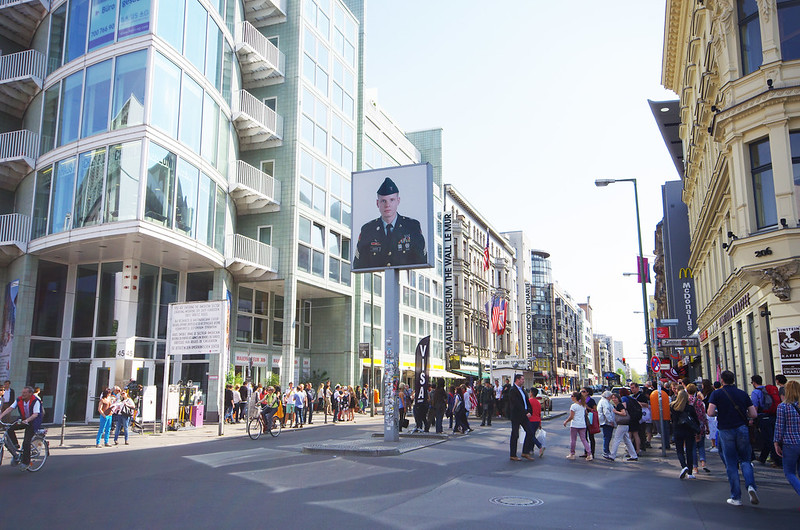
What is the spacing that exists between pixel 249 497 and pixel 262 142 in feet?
89.0

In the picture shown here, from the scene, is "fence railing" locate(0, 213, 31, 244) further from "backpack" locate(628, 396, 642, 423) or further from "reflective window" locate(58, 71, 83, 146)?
"backpack" locate(628, 396, 642, 423)

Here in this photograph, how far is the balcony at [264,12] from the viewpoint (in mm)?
33875

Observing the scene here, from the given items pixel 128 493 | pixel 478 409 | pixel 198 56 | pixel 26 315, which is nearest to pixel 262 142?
pixel 198 56

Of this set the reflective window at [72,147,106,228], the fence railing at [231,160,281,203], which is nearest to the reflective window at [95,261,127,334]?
the reflective window at [72,147,106,228]

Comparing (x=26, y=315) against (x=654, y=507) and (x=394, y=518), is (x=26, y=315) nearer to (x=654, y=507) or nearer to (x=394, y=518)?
(x=394, y=518)

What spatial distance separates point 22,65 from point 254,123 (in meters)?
10.3

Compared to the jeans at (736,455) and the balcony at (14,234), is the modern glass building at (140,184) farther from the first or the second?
the jeans at (736,455)

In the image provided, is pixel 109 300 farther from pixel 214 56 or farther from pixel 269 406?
pixel 214 56

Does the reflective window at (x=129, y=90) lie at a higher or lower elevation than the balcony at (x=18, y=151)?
higher

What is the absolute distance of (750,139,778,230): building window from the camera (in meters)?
17.0

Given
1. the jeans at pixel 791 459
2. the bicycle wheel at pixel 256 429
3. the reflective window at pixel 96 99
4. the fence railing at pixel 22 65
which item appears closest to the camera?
the jeans at pixel 791 459

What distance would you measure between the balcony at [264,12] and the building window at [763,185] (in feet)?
84.9

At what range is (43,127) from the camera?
27141 millimetres

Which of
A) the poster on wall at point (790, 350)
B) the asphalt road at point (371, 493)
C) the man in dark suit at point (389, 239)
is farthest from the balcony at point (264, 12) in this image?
the poster on wall at point (790, 350)
